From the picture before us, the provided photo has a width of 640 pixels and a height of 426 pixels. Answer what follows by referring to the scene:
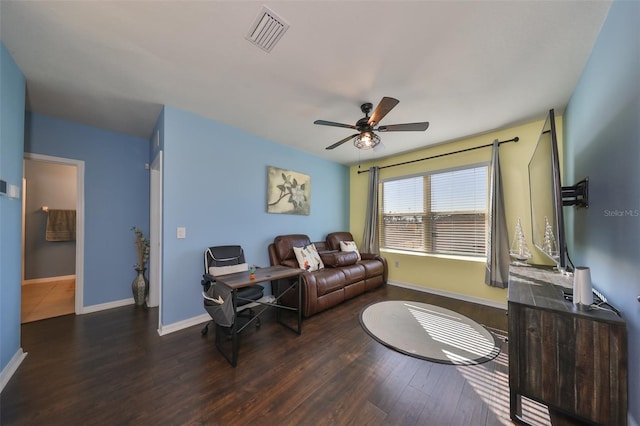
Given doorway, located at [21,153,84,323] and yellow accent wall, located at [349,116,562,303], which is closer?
yellow accent wall, located at [349,116,562,303]

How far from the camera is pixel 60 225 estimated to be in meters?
4.50

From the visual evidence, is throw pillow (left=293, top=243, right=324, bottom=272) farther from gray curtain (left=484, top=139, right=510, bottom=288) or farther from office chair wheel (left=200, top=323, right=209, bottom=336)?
gray curtain (left=484, top=139, right=510, bottom=288)

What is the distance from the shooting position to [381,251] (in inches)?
181

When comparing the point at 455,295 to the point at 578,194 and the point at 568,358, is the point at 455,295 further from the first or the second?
the point at 568,358

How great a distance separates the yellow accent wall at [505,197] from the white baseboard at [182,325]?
11.0 ft

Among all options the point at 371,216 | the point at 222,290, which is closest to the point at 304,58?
the point at 222,290

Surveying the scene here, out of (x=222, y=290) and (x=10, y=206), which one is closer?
(x=10, y=206)

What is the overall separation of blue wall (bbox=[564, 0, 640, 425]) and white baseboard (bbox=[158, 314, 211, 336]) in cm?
354

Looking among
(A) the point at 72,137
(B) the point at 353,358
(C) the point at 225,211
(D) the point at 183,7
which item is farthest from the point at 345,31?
(A) the point at 72,137

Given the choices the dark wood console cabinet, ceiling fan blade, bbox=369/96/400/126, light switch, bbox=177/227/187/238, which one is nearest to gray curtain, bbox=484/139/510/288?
the dark wood console cabinet

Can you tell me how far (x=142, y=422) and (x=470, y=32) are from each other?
134 inches

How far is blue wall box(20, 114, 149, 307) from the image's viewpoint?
284cm

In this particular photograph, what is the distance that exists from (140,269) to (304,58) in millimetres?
3621

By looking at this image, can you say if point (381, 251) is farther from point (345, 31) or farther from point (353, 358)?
point (345, 31)
